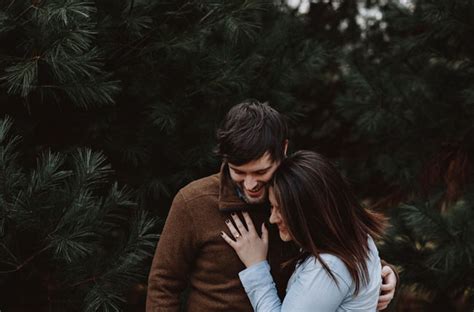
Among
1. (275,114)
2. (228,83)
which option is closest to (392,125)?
(228,83)

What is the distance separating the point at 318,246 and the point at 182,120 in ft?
4.23

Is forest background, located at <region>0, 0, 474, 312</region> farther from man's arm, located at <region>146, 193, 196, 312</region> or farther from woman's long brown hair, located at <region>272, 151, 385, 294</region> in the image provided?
woman's long brown hair, located at <region>272, 151, 385, 294</region>

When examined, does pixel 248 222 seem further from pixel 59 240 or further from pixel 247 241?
pixel 59 240

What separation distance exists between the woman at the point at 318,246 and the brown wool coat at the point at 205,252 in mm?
147

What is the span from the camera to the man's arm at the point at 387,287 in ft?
7.50

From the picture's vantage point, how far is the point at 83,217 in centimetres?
238

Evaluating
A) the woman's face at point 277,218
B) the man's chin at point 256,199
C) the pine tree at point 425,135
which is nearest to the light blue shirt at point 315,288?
the woman's face at point 277,218

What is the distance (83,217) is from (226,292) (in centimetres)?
57

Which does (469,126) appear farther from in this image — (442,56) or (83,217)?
(83,217)

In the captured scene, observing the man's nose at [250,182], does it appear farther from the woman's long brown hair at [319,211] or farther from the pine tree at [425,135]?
the pine tree at [425,135]

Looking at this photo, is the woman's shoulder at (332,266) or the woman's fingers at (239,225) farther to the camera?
the woman's fingers at (239,225)

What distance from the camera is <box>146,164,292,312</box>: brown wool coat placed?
225 centimetres

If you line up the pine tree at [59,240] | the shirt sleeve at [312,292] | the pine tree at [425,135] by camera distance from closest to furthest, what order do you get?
1. the shirt sleeve at [312,292]
2. the pine tree at [59,240]
3. the pine tree at [425,135]

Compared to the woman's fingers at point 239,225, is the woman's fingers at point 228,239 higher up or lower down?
lower down
